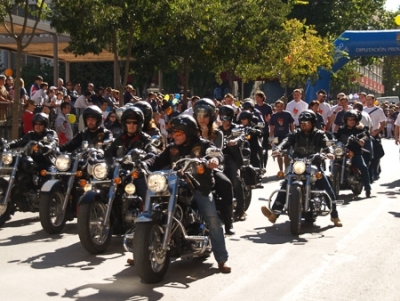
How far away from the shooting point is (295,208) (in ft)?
36.6

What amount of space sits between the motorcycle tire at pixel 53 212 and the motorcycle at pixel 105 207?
1208mm

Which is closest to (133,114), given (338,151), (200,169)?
(200,169)

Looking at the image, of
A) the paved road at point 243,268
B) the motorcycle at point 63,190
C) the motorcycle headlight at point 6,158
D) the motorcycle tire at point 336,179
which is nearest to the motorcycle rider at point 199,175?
the paved road at point 243,268

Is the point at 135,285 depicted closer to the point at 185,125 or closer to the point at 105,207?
the point at 185,125

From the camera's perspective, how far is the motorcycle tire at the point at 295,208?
11133 millimetres

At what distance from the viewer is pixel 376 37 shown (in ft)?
127

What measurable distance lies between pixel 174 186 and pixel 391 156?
→ 21.4 meters

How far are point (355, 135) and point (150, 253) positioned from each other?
8356mm

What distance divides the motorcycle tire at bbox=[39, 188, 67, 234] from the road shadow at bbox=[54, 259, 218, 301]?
7.83 ft

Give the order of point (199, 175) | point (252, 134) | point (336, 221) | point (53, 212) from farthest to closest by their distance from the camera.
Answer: point (252, 134), point (336, 221), point (53, 212), point (199, 175)

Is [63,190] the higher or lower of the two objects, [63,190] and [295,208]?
the higher

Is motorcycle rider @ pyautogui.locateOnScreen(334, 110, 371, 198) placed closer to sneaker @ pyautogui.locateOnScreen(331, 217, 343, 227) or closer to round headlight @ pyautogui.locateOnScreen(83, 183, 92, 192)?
sneaker @ pyautogui.locateOnScreen(331, 217, 343, 227)

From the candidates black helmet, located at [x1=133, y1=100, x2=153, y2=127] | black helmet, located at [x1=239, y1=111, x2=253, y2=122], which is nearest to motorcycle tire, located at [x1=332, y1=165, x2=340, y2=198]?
black helmet, located at [x1=239, y1=111, x2=253, y2=122]

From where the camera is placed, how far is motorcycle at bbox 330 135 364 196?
15297 millimetres
